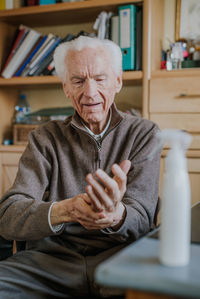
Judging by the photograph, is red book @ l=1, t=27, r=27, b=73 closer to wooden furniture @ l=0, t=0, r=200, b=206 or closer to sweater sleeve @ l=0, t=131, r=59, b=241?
wooden furniture @ l=0, t=0, r=200, b=206

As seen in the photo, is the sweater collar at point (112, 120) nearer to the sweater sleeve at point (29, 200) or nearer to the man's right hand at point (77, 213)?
the sweater sleeve at point (29, 200)

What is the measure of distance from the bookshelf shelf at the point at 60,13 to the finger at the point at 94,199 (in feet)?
5.03

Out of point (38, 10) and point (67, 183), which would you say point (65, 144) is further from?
point (38, 10)

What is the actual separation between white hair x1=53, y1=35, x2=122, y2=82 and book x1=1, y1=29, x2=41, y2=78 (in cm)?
107

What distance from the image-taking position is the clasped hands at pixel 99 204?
2.69ft

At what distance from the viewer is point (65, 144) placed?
4.43 ft

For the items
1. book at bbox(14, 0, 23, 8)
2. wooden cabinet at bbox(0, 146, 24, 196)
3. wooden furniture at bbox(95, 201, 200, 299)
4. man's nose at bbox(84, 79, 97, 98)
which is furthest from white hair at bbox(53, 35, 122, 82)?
book at bbox(14, 0, 23, 8)

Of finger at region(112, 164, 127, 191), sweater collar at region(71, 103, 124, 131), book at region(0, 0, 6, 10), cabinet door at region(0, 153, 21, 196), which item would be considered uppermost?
book at region(0, 0, 6, 10)

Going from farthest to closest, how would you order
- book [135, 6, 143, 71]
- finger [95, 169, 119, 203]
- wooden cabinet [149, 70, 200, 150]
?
1. book [135, 6, 143, 71]
2. wooden cabinet [149, 70, 200, 150]
3. finger [95, 169, 119, 203]

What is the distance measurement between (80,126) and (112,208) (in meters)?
0.49

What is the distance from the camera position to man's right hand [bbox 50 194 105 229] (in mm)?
952

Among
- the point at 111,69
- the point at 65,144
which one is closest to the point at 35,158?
the point at 65,144

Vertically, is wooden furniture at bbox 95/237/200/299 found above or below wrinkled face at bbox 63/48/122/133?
below

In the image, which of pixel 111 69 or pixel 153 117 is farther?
pixel 153 117
